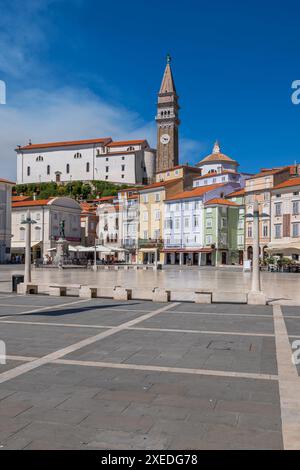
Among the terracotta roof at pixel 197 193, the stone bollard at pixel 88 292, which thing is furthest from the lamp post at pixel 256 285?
the terracotta roof at pixel 197 193

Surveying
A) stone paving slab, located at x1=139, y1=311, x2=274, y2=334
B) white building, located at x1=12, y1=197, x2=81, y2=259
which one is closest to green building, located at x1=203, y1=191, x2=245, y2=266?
white building, located at x1=12, y1=197, x2=81, y2=259

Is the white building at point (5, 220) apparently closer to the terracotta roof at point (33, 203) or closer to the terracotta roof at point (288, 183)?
the terracotta roof at point (33, 203)

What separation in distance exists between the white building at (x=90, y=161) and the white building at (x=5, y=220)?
44923mm

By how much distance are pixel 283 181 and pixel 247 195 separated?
16.8 ft

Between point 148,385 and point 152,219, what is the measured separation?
72.0 metres

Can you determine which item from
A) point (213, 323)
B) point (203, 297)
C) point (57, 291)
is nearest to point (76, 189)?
point (57, 291)

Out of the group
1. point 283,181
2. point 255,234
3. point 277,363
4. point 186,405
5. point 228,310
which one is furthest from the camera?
point 283,181

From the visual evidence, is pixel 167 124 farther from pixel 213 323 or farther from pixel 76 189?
pixel 213 323

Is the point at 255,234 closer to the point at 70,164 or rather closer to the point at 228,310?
the point at 228,310

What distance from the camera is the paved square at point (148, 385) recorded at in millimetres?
4805

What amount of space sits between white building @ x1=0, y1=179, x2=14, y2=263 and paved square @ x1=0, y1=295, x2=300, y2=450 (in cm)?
6175

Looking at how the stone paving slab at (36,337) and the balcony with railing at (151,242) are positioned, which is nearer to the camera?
the stone paving slab at (36,337)

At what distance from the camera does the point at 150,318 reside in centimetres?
1356
